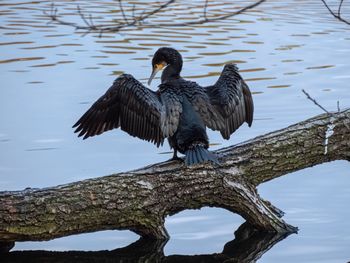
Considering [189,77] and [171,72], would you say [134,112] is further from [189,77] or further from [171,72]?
[189,77]

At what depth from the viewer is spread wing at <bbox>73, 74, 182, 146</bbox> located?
22.8 ft

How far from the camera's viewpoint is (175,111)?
6914 mm

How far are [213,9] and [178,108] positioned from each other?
9.25 meters

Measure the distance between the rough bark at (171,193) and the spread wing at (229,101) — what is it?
0.36m

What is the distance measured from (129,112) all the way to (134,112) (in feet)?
0.22

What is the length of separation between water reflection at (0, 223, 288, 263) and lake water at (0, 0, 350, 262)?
77 mm

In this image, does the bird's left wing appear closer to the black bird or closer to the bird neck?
the black bird

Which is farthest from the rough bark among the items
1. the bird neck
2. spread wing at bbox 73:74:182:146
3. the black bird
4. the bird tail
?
the bird neck

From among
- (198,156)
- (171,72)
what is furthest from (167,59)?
(198,156)

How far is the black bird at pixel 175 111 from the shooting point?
6.89 metres

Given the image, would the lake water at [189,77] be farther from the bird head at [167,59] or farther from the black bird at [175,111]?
the bird head at [167,59]

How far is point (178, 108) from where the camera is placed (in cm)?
693

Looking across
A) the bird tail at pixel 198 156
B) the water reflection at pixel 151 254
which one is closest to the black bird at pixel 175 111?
the bird tail at pixel 198 156

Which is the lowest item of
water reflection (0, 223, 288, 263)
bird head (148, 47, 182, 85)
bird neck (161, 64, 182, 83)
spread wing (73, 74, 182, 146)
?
water reflection (0, 223, 288, 263)
